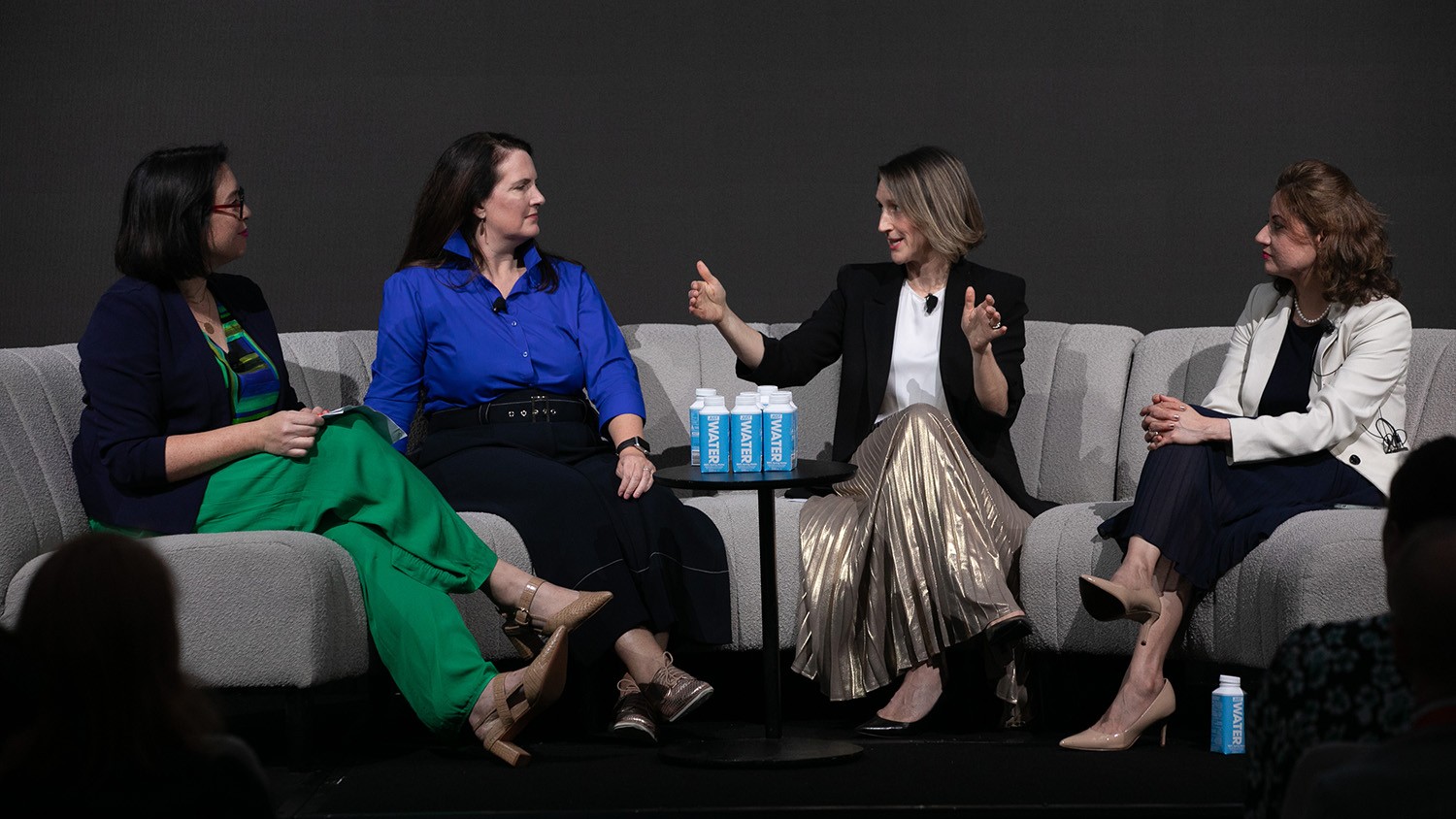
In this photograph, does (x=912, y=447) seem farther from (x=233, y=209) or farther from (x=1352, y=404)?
(x=233, y=209)

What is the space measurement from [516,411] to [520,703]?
0.93 metres

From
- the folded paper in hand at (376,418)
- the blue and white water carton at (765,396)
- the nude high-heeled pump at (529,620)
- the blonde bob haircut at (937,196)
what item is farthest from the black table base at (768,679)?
Result: the blonde bob haircut at (937,196)

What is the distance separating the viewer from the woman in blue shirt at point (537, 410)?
3.40m

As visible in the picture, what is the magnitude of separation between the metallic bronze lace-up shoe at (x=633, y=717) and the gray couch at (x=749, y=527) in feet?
1.01

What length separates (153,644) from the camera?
1521 millimetres

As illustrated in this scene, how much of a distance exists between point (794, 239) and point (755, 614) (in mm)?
1456

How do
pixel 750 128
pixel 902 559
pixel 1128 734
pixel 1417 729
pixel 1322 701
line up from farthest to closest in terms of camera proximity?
1. pixel 750 128
2. pixel 902 559
3. pixel 1128 734
4. pixel 1322 701
5. pixel 1417 729

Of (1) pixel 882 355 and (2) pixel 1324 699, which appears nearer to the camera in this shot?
(2) pixel 1324 699

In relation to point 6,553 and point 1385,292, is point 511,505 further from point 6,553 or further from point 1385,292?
point 1385,292

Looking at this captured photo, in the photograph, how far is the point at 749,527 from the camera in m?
3.63

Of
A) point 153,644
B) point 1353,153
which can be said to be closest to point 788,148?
point 1353,153

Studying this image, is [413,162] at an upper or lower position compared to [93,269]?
upper

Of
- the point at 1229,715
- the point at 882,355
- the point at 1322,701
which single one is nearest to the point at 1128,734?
the point at 1229,715

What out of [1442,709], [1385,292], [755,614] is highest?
[1385,292]
